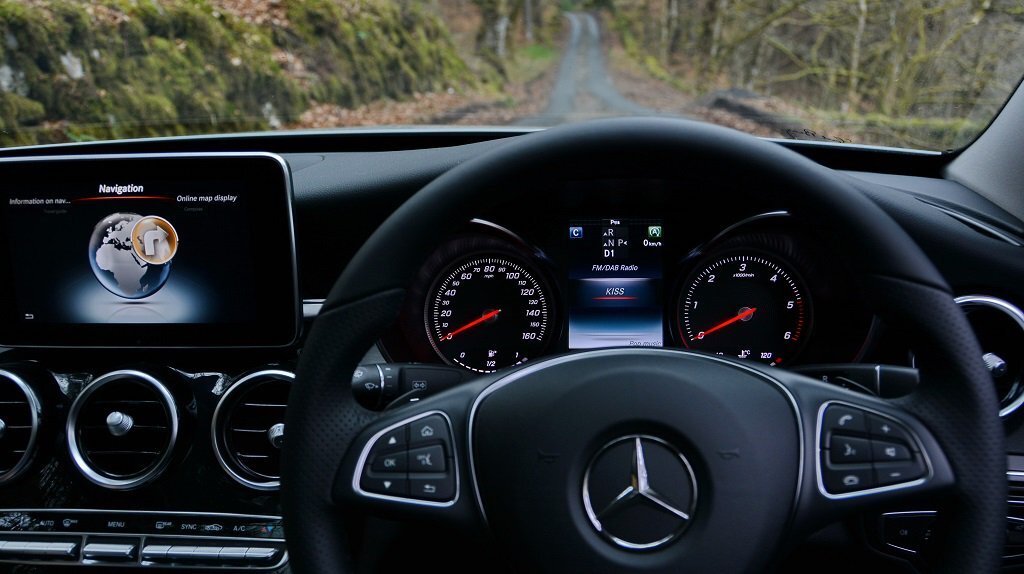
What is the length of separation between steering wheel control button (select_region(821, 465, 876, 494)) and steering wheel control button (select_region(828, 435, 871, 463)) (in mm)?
12

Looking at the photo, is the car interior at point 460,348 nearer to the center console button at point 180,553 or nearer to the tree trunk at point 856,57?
the center console button at point 180,553

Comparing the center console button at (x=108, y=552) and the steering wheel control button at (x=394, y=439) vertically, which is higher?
the steering wheel control button at (x=394, y=439)

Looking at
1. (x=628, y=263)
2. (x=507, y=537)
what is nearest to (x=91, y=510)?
(x=507, y=537)

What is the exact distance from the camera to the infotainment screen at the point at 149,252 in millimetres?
2088

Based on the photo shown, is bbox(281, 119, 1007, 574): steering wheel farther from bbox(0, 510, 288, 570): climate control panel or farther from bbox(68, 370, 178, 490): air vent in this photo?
bbox(68, 370, 178, 490): air vent

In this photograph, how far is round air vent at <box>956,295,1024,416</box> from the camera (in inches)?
82.8

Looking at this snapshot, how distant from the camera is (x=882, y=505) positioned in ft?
4.44

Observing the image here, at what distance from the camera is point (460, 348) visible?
2266mm

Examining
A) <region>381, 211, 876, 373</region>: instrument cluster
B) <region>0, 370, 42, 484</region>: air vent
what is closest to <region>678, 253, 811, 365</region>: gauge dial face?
<region>381, 211, 876, 373</region>: instrument cluster

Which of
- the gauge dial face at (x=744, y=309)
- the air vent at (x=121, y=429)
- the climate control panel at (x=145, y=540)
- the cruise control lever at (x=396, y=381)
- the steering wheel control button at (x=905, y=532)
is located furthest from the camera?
the gauge dial face at (x=744, y=309)

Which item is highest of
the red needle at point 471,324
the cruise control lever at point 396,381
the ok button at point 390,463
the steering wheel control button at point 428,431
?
the steering wheel control button at point 428,431

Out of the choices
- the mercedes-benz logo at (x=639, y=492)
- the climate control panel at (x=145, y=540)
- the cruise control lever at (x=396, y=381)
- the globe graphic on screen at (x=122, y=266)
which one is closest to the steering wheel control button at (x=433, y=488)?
the mercedes-benz logo at (x=639, y=492)

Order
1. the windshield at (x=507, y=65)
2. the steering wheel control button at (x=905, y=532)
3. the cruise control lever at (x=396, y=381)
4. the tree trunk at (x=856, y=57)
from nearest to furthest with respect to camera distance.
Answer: the steering wheel control button at (x=905, y=532)
the cruise control lever at (x=396, y=381)
the windshield at (x=507, y=65)
the tree trunk at (x=856, y=57)

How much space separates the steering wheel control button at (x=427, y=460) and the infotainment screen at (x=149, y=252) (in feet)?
2.81
